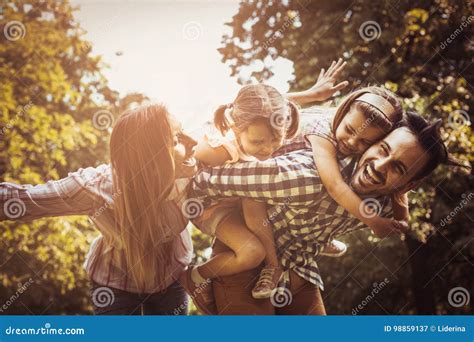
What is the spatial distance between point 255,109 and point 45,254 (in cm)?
198

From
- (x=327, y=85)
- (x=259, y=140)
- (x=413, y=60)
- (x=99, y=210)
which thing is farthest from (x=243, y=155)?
(x=413, y=60)

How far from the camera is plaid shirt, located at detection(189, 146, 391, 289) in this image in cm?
378

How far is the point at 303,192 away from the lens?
3.79 metres

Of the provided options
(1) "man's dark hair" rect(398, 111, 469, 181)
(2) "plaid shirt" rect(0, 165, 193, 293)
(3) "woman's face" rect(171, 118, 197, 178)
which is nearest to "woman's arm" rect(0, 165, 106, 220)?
(2) "plaid shirt" rect(0, 165, 193, 293)

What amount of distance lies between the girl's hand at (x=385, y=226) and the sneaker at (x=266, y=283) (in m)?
0.70

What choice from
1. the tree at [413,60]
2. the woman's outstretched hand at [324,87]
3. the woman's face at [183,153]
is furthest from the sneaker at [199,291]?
the woman's outstretched hand at [324,87]

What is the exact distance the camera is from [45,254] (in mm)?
4539

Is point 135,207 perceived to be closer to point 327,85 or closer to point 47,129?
point 47,129

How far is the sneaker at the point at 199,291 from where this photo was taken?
154 inches

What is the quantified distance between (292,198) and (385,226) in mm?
673

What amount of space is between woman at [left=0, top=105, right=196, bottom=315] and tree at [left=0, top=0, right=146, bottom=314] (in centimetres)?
30

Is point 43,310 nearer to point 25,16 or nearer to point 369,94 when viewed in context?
point 25,16

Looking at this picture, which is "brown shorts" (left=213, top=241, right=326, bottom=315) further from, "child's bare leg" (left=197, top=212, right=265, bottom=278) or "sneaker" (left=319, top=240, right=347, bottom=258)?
"sneaker" (left=319, top=240, right=347, bottom=258)
